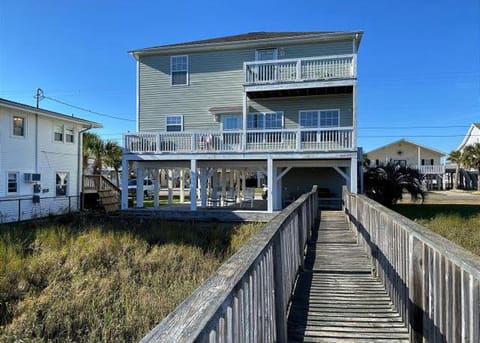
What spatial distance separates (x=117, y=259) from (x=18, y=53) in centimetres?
2745

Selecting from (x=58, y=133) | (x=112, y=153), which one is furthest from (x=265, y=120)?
(x=112, y=153)

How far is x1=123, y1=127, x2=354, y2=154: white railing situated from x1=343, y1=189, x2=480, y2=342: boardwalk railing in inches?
421

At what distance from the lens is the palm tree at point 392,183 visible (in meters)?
17.9

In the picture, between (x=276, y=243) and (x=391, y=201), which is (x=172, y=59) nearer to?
(x=391, y=201)

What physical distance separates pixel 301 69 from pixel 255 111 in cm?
347

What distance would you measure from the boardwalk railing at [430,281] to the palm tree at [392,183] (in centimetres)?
1474

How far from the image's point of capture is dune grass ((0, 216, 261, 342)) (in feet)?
15.5

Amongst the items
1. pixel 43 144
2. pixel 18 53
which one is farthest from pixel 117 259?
pixel 18 53

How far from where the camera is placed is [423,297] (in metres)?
2.76

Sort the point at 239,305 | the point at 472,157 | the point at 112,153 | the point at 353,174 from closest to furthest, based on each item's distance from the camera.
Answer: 1. the point at 239,305
2. the point at 353,174
3. the point at 112,153
4. the point at 472,157

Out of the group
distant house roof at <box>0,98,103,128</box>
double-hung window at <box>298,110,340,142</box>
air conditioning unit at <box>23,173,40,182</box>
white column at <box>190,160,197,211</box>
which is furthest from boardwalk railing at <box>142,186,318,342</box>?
air conditioning unit at <box>23,173,40,182</box>

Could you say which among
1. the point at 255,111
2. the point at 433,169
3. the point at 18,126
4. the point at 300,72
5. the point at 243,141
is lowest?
the point at 433,169

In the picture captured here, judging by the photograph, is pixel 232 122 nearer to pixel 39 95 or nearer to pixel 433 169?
pixel 39 95

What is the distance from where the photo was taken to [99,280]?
656 centimetres
